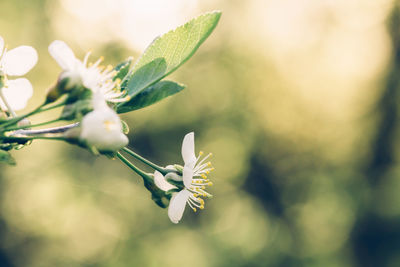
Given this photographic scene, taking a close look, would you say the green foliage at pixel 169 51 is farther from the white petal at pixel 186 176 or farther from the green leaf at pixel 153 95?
the white petal at pixel 186 176

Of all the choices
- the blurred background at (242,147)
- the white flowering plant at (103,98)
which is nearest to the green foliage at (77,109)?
the white flowering plant at (103,98)

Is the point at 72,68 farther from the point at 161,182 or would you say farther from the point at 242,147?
the point at 242,147

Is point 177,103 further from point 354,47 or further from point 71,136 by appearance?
point 71,136

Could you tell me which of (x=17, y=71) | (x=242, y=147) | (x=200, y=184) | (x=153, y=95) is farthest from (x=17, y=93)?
(x=242, y=147)

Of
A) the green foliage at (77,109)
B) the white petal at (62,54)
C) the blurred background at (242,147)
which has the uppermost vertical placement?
the blurred background at (242,147)

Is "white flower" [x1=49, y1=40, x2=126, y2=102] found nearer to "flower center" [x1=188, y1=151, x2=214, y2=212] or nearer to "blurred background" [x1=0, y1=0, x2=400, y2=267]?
"flower center" [x1=188, y1=151, x2=214, y2=212]

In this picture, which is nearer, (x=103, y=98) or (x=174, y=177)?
(x=103, y=98)
